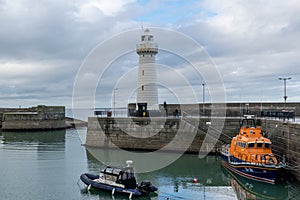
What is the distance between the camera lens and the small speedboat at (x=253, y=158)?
18.7 meters

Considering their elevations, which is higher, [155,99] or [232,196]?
[155,99]

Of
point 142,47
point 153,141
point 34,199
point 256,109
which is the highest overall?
point 142,47

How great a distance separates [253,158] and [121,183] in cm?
780

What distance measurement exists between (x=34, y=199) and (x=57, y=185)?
284 centimetres

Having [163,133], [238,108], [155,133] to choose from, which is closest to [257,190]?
[163,133]

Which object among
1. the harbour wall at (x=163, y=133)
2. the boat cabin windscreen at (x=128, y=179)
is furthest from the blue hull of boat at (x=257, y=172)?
the boat cabin windscreen at (x=128, y=179)

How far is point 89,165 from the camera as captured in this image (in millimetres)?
26031

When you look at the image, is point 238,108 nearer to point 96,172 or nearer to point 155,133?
point 155,133

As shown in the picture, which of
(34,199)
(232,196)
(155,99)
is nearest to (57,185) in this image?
(34,199)

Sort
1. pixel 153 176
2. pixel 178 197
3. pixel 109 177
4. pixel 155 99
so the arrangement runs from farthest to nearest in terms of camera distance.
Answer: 1. pixel 155 99
2. pixel 153 176
3. pixel 109 177
4. pixel 178 197

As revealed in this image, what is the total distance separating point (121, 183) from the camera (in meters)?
17.6

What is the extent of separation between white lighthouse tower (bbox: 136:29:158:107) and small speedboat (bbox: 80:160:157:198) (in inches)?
780

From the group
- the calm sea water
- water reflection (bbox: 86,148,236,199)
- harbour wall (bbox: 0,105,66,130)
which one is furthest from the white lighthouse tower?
harbour wall (bbox: 0,105,66,130)

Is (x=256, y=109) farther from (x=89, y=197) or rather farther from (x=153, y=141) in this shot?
(x=89, y=197)
